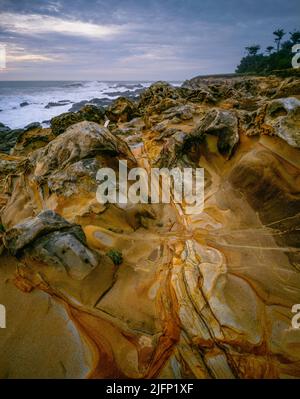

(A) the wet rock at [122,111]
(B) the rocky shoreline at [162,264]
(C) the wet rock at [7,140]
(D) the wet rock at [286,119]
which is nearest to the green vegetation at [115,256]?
(B) the rocky shoreline at [162,264]

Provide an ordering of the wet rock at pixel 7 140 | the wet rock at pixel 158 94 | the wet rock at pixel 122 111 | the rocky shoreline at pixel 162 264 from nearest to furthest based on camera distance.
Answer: the rocky shoreline at pixel 162 264
the wet rock at pixel 122 111
the wet rock at pixel 158 94
the wet rock at pixel 7 140

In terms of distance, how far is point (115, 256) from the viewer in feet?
12.5

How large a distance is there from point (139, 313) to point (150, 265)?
784 mm

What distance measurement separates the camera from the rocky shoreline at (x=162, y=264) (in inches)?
112

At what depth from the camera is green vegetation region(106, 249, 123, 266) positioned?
3793mm

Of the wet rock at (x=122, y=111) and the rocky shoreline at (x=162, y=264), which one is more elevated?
the wet rock at (x=122, y=111)

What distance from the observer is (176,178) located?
5.56 metres

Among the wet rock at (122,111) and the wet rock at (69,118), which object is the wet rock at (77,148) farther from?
the wet rock at (122,111)

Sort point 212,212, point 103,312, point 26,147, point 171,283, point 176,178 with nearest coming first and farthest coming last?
point 103,312, point 171,283, point 212,212, point 176,178, point 26,147

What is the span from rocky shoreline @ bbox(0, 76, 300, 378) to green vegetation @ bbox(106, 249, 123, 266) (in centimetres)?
2

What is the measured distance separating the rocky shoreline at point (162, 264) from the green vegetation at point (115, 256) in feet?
0.07
